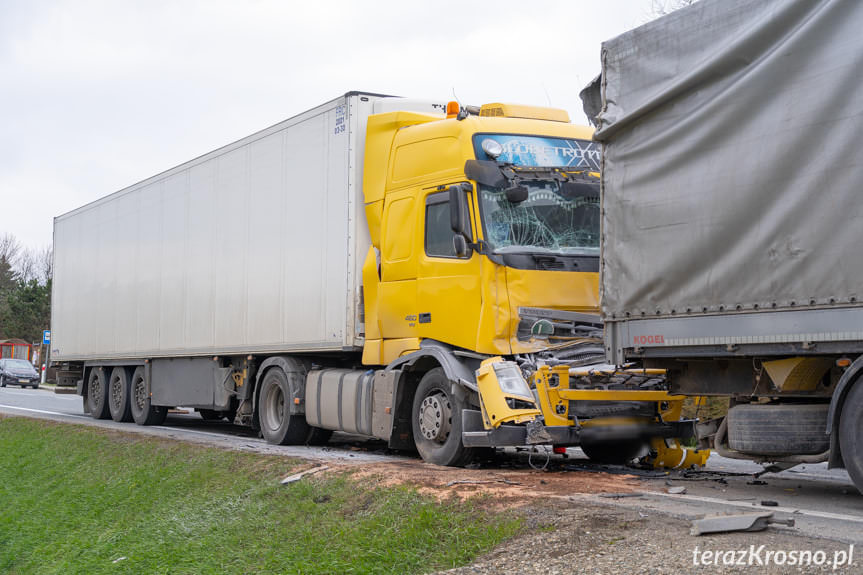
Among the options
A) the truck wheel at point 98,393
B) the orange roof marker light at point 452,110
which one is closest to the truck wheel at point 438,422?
the orange roof marker light at point 452,110

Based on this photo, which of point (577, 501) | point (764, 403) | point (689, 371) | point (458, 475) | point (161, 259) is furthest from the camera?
point (161, 259)

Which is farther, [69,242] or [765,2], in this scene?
[69,242]

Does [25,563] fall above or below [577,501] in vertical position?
below

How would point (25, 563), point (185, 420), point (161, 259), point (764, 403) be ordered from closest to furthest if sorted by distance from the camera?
point (764, 403) < point (25, 563) < point (161, 259) < point (185, 420)

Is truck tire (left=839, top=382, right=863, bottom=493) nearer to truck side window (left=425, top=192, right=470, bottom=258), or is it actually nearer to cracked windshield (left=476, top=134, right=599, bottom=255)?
cracked windshield (left=476, top=134, right=599, bottom=255)

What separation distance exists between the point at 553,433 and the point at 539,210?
2.58 meters

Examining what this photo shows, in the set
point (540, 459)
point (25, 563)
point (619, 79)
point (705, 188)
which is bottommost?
point (25, 563)

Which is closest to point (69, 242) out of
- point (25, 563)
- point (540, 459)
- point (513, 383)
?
point (25, 563)

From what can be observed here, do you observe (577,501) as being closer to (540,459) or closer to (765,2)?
(765,2)

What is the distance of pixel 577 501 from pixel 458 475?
190cm

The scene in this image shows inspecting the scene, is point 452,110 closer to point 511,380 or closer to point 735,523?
point 511,380

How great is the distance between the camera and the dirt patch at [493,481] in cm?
775

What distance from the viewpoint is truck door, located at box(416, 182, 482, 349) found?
399 inches

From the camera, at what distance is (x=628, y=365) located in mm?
8570
